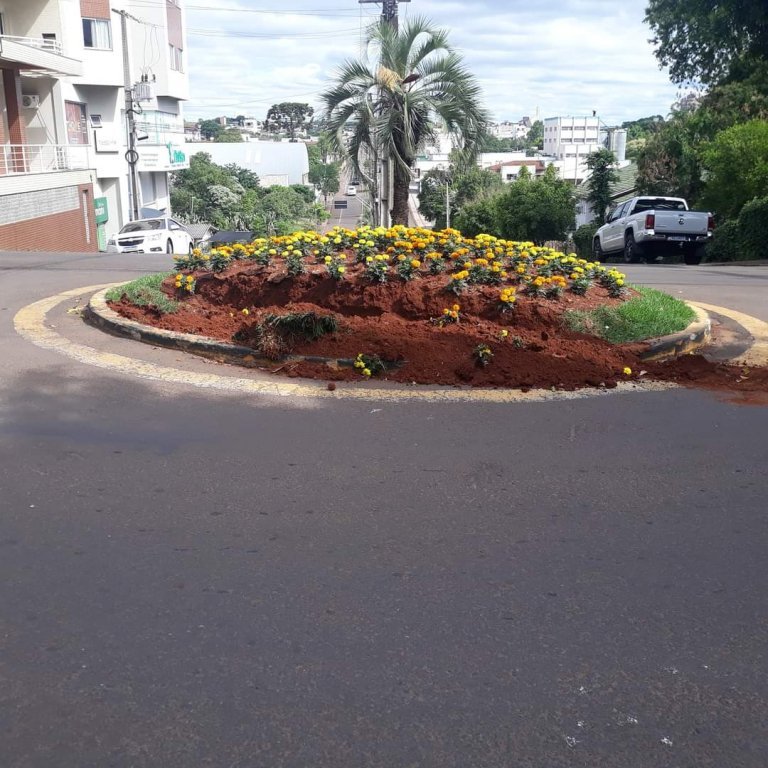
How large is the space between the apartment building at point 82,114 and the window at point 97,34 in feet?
0.16

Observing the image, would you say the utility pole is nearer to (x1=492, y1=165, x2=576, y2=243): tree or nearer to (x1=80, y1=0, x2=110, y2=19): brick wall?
(x1=80, y1=0, x2=110, y2=19): brick wall

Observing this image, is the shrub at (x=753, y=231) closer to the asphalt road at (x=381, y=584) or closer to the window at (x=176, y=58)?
the asphalt road at (x=381, y=584)

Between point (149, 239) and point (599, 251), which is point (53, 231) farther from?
point (599, 251)

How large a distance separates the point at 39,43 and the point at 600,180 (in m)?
22.6

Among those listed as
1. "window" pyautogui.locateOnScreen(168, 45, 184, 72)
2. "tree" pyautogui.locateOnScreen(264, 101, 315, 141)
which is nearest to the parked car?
"window" pyautogui.locateOnScreen(168, 45, 184, 72)

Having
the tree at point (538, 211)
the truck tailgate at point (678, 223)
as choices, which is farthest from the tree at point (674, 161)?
the truck tailgate at point (678, 223)

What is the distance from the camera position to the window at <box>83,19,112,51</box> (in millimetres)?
41500

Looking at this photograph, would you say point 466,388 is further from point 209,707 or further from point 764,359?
point 209,707

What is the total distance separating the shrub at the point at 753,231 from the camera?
74.5 feet

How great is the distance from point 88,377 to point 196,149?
310 ft

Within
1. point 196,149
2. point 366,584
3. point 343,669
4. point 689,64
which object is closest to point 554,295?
point 366,584

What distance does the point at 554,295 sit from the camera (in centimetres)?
844

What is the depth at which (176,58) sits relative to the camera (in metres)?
54.0

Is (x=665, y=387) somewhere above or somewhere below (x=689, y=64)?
below
